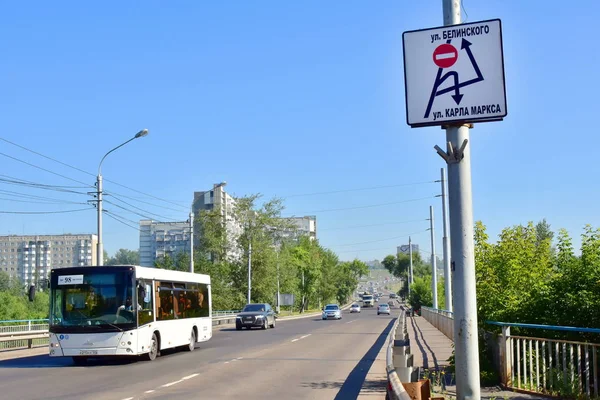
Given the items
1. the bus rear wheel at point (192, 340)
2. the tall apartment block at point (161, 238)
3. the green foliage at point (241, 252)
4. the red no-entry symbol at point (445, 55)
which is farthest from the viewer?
the tall apartment block at point (161, 238)

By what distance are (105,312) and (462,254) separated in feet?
51.3

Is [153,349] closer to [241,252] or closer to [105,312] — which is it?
[105,312]

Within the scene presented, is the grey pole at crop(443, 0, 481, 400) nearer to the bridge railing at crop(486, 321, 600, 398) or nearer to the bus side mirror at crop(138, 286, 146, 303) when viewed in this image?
the bridge railing at crop(486, 321, 600, 398)

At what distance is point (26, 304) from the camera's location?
81.5 m

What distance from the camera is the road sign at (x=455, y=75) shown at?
6.59 metres

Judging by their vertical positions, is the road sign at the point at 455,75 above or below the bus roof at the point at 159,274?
above

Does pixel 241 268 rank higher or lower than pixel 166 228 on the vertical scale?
lower

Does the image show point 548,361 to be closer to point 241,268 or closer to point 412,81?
point 412,81

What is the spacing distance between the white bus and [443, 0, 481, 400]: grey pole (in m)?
15.0

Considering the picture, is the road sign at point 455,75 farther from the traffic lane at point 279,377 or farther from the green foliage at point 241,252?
the green foliage at point 241,252

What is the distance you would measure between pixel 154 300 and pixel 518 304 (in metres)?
12.4

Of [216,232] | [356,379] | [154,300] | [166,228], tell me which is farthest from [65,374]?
[166,228]

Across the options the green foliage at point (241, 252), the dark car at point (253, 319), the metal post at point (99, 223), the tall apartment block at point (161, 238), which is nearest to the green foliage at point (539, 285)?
the metal post at point (99, 223)

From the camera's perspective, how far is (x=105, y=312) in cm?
2020
